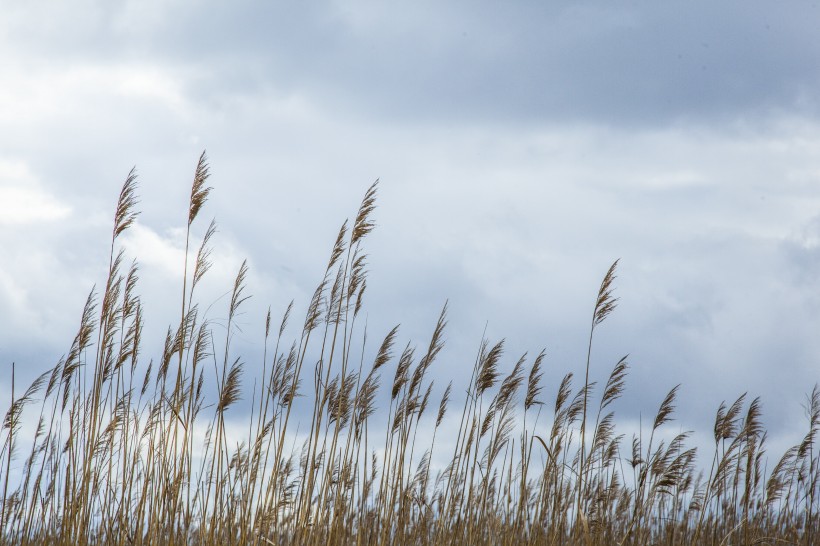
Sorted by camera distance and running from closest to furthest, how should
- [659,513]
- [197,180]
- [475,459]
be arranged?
1. [197,180]
2. [475,459]
3. [659,513]

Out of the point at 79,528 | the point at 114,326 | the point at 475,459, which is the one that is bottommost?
the point at 79,528

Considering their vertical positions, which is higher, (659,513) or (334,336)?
(334,336)

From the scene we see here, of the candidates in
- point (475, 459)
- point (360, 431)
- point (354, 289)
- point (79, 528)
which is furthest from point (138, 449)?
point (475, 459)

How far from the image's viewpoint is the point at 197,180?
13.9ft

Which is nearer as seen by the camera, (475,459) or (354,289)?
(354,289)

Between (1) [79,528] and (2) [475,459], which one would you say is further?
(2) [475,459]

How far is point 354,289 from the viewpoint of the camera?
4570 millimetres

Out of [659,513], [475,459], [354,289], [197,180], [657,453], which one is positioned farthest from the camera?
[659,513]

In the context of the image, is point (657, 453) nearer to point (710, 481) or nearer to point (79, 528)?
point (710, 481)

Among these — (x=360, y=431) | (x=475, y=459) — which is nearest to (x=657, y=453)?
(x=475, y=459)

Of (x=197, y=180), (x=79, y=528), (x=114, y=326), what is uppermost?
(x=197, y=180)

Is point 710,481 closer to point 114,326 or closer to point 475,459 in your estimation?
point 475,459

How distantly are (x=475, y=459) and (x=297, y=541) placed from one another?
1.34 metres

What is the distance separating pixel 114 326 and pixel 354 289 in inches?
56.2
